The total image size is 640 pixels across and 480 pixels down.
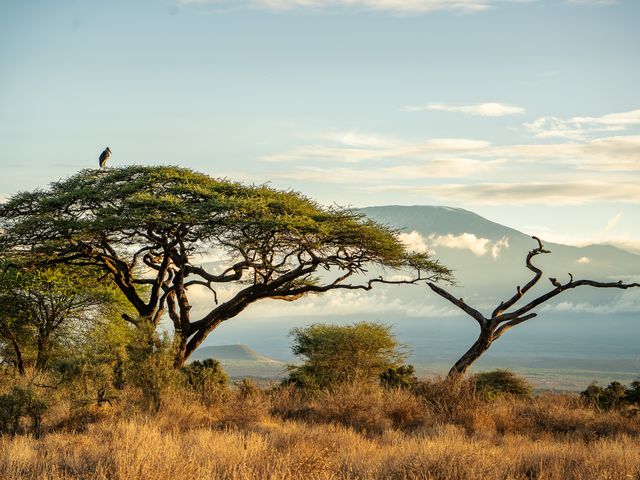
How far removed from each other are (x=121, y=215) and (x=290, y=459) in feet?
55.8

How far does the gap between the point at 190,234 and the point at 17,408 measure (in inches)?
408

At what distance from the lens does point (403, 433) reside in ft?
60.7

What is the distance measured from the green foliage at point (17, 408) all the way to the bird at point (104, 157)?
14.7m

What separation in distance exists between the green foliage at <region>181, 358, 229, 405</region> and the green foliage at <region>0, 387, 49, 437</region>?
5039 mm

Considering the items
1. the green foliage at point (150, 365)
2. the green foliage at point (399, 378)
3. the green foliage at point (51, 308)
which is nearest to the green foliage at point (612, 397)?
the green foliage at point (399, 378)

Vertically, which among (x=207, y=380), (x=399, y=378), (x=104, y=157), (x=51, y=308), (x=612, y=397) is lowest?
(x=612, y=397)

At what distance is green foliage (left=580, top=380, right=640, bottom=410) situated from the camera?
24328 millimetres

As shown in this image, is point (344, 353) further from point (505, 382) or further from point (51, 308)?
point (51, 308)

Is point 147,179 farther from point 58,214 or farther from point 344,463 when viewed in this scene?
point 344,463

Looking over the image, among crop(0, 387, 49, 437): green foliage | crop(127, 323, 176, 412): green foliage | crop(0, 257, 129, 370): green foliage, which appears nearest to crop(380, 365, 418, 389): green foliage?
crop(127, 323, 176, 412): green foliage

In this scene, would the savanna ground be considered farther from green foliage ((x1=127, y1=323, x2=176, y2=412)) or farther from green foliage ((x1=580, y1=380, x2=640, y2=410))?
green foliage ((x1=580, y1=380, x2=640, y2=410))

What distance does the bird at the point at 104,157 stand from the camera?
33188mm

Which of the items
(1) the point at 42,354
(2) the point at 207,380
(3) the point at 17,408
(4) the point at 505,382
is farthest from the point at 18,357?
(4) the point at 505,382

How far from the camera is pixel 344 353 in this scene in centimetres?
3634
